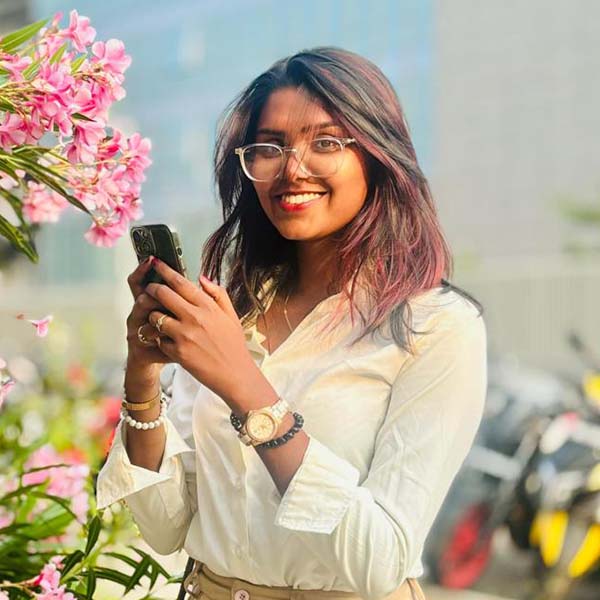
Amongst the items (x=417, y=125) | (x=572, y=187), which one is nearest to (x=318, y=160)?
(x=572, y=187)

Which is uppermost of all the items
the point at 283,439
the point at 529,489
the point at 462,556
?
the point at 283,439

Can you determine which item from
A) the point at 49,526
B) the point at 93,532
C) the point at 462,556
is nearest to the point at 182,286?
the point at 93,532

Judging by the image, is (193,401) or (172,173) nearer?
(193,401)

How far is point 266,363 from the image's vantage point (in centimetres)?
173

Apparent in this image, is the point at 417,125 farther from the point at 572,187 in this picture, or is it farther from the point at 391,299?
the point at 391,299

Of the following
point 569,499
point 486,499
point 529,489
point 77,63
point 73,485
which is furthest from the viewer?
point 486,499

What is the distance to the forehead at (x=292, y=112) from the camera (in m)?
1.69

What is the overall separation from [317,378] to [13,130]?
0.49m

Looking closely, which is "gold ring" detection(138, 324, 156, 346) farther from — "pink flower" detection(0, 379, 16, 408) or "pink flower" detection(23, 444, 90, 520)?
"pink flower" detection(23, 444, 90, 520)

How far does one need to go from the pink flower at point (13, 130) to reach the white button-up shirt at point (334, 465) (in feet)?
1.27

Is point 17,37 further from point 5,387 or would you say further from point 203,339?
point 203,339

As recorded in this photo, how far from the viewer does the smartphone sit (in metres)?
1.55

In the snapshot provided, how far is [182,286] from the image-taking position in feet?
4.97

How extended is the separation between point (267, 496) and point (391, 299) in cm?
29
